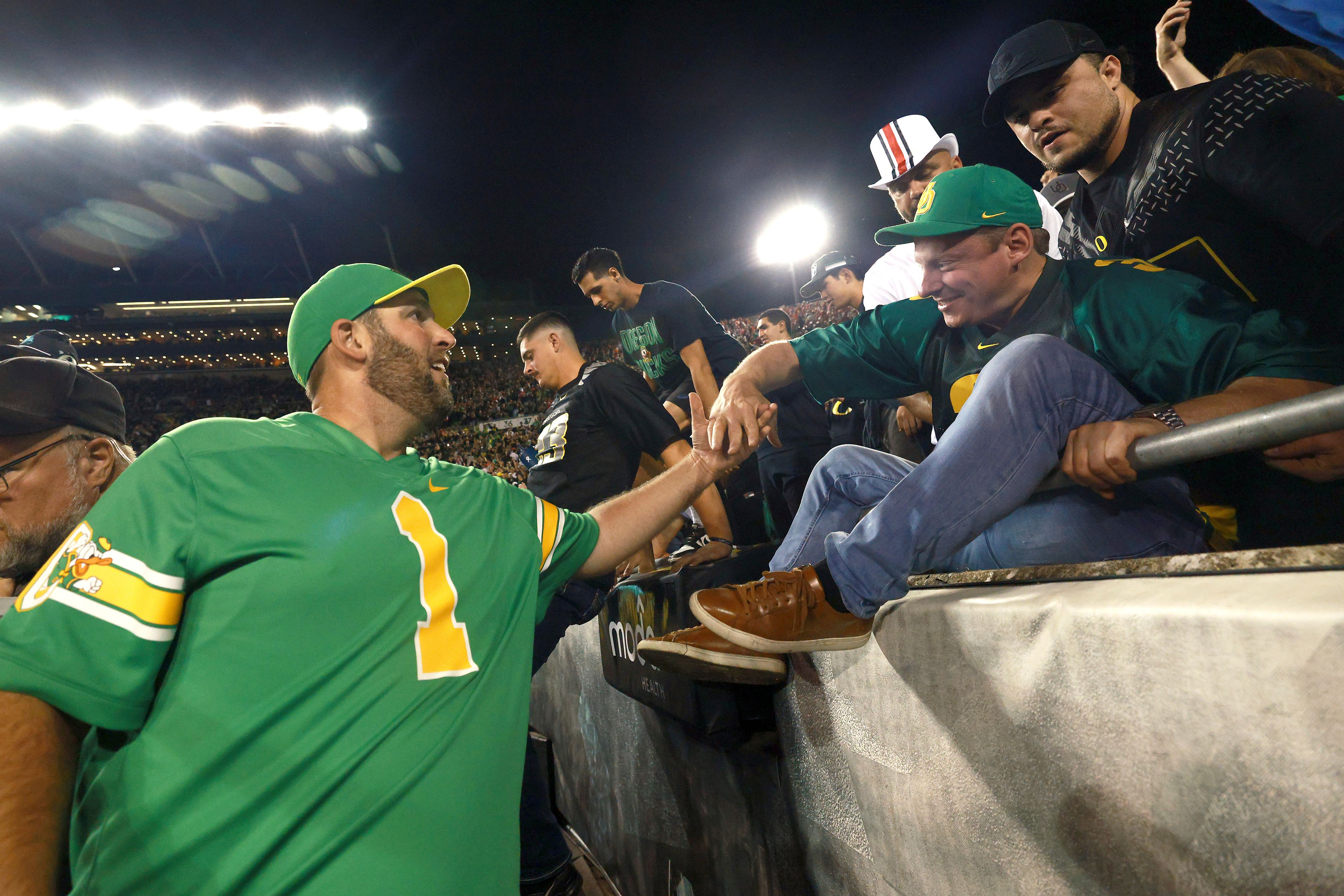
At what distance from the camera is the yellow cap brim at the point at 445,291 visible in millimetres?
1958

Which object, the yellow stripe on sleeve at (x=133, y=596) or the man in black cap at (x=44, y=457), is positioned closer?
the yellow stripe on sleeve at (x=133, y=596)

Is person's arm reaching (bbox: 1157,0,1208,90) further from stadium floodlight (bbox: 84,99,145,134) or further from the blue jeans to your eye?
stadium floodlight (bbox: 84,99,145,134)

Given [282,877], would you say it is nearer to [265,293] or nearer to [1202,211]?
[1202,211]

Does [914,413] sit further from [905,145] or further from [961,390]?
[905,145]

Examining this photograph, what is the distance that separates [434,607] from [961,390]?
1540 mm

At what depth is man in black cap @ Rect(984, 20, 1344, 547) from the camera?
1.33 metres

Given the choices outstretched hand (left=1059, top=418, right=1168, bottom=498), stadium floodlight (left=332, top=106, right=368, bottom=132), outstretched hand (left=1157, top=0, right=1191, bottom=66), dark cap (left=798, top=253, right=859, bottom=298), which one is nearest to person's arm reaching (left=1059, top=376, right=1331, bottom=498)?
outstretched hand (left=1059, top=418, right=1168, bottom=498)

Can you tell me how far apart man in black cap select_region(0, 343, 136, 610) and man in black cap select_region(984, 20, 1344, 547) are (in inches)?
111

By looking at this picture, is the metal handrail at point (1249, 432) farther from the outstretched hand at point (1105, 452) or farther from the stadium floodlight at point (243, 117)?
the stadium floodlight at point (243, 117)

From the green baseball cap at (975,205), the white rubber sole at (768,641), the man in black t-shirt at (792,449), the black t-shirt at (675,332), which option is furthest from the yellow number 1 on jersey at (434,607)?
the black t-shirt at (675,332)

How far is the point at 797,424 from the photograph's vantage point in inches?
131

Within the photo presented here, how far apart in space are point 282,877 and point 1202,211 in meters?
2.52

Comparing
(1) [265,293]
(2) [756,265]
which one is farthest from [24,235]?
(2) [756,265]

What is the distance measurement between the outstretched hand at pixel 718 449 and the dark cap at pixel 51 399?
5.32 ft
